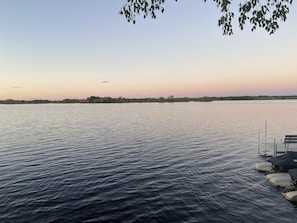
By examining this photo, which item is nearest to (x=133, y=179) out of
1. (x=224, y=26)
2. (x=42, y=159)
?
(x=42, y=159)

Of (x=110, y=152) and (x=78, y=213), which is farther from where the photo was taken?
(x=110, y=152)

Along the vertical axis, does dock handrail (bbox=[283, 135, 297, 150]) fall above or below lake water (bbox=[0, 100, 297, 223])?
above

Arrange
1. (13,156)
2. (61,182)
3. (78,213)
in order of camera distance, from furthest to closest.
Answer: (13,156), (61,182), (78,213)

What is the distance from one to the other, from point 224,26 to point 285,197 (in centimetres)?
1491

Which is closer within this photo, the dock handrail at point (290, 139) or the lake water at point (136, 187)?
the lake water at point (136, 187)

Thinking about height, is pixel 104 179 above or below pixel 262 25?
below

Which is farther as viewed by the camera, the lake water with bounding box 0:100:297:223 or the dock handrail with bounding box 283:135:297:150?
the dock handrail with bounding box 283:135:297:150

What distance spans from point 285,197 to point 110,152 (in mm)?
20792

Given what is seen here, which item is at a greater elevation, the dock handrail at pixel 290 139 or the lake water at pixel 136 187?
the dock handrail at pixel 290 139

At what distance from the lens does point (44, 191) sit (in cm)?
1811

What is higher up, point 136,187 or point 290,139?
point 290,139

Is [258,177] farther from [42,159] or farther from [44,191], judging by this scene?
[42,159]

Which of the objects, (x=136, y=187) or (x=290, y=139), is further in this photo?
(x=290, y=139)

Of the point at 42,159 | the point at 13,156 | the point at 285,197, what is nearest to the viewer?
the point at 285,197
